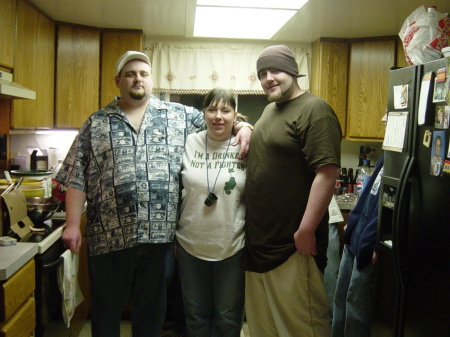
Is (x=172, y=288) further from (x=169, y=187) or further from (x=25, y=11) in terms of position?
(x=25, y=11)

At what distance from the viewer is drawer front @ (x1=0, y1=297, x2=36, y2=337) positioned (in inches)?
61.1

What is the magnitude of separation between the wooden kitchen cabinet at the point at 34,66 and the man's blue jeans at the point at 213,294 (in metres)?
1.44

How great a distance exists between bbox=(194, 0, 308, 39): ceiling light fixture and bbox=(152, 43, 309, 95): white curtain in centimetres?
21

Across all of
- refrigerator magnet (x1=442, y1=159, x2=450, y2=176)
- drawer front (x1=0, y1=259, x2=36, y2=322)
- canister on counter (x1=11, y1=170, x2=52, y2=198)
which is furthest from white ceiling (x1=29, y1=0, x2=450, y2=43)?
drawer front (x1=0, y1=259, x2=36, y2=322)

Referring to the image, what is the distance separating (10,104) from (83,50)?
959 millimetres

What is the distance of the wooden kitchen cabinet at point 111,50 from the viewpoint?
3.36 m

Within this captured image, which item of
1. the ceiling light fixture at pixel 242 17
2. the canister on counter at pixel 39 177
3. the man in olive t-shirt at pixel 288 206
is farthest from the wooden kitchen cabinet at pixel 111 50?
the man in olive t-shirt at pixel 288 206

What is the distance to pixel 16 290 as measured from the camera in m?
1.63

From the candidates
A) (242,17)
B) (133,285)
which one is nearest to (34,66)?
(242,17)

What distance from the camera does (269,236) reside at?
5.88ft

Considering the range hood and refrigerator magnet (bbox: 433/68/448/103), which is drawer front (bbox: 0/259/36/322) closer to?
the range hood

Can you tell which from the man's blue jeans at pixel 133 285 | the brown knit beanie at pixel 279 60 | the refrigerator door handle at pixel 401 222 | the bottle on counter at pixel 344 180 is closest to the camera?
the refrigerator door handle at pixel 401 222

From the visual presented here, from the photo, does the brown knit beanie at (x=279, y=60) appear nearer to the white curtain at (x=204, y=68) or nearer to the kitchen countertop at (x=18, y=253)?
the kitchen countertop at (x=18, y=253)

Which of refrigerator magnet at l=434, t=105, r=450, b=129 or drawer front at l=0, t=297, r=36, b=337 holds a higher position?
refrigerator magnet at l=434, t=105, r=450, b=129
